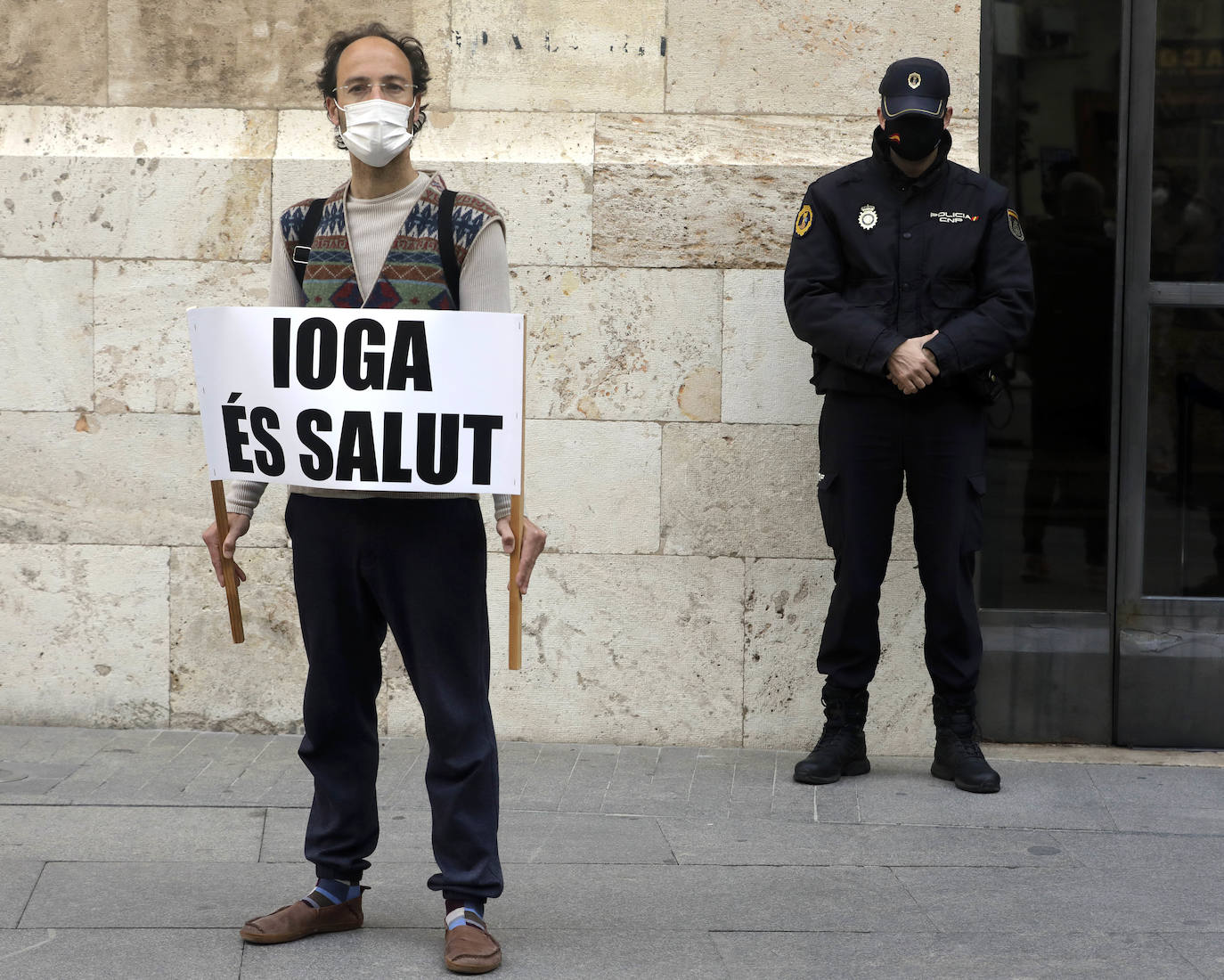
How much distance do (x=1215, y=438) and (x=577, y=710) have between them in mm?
2430

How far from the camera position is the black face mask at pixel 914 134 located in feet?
15.3

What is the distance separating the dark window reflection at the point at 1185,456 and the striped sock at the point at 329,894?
3.22 meters

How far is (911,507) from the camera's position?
16.3ft

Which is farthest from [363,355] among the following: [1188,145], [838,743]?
[1188,145]

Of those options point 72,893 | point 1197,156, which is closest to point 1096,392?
point 1197,156

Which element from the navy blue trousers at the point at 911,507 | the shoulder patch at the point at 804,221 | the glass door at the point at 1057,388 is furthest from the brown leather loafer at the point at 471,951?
the glass door at the point at 1057,388

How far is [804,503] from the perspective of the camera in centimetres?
533

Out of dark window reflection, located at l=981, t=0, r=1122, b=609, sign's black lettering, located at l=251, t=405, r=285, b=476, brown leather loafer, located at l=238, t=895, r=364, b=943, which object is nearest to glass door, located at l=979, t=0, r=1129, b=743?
dark window reflection, located at l=981, t=0, r=1122, b=609

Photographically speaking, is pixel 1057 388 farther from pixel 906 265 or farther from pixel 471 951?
pixel 471 951

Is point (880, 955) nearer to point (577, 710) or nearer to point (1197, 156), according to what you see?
point (577, 710)

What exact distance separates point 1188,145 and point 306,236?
336 cm

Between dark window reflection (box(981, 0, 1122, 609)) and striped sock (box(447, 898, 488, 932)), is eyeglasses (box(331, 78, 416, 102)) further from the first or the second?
dark window reflection (box(981, 0, 1122, 609))

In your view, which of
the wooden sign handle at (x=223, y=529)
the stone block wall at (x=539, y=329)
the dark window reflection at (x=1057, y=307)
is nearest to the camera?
the wooden sign handle at (x=223, y=529)

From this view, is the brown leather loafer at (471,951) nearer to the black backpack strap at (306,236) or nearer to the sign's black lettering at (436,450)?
the sign's black lettering at (436,450)
